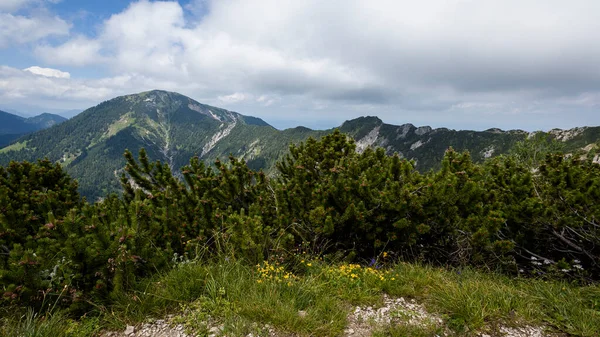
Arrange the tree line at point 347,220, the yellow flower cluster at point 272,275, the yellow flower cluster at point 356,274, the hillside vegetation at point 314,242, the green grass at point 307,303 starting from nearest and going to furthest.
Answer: the green grass at point 307,303 → the hillside vegetation at point 314,242 → the yellow flower cluster at point 272,275 → the tree line at point 347,220 → the yellow flower cluster at point 356,274

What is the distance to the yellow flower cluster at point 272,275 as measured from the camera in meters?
4.41

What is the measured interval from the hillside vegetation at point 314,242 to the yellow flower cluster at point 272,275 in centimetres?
5

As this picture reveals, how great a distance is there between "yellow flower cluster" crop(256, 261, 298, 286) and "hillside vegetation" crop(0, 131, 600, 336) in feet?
0.16

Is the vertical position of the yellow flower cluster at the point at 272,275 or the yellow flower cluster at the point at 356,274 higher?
the yellow flower cluster at the point at 272,275

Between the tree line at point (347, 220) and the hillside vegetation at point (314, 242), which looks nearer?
the hillside vegetation at point (314, 242)

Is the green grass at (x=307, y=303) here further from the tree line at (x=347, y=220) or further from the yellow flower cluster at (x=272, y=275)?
the tree line at (x=347, y=220)

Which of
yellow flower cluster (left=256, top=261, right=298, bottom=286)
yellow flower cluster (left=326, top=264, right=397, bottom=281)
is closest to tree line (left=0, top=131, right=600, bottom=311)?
yellow flower cluster (left=256, top=261, right=298, bottom=286)

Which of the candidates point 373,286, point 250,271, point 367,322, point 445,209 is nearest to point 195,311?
point 250,271

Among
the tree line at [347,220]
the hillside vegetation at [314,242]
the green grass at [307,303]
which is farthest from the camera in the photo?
the tree line at [347,220]

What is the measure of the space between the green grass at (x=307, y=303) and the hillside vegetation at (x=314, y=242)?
26 mm

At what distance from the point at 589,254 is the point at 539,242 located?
3.19ft

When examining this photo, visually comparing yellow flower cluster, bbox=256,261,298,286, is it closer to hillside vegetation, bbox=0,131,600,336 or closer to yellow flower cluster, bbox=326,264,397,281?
hillside vegetation, bbox=0,131,600,336

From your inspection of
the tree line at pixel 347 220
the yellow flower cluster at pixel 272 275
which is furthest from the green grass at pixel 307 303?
the tree line at pixel 347 220

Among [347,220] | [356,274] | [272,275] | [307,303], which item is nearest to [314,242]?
[347,220]
